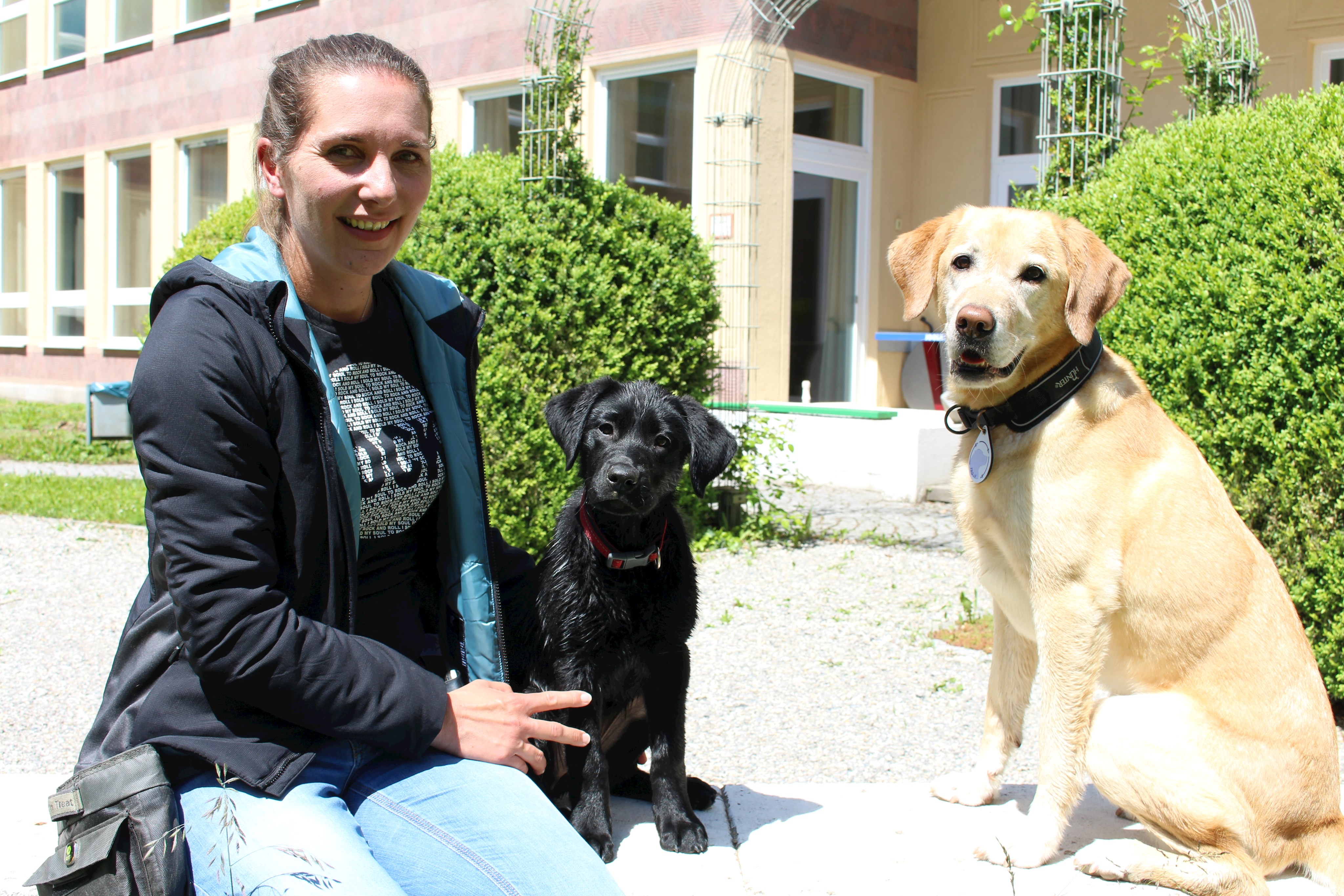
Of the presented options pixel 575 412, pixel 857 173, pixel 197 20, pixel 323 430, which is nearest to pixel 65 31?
pixel 197 20

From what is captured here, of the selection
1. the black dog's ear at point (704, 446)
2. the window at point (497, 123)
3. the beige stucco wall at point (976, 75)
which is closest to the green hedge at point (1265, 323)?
the black dog's ear at point (704, 446)

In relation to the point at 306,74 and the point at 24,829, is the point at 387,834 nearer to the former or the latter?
the point at 24,829

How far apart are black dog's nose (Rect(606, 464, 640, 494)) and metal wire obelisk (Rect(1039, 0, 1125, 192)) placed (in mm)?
4486

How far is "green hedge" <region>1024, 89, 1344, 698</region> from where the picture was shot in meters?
3.84

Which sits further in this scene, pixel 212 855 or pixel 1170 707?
pixel 1170 707

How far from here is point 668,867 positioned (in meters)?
2.68

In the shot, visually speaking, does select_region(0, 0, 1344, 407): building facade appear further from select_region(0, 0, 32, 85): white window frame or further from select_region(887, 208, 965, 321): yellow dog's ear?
select_region(887, 208, 965, 321): yellow dog's ear

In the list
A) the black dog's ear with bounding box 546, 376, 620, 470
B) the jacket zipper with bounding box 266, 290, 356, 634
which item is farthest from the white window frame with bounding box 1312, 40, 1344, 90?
the jacket zipper with bounding box 266, 290, 356, 634

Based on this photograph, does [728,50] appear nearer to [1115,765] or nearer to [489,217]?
[489,217]

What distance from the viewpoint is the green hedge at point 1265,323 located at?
Answer: 3.84 metres

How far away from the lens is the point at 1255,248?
4.01m

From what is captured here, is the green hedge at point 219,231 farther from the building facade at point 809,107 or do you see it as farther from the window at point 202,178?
the window at point 202,178

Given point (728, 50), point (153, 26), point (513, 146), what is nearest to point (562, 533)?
point (728, 50)

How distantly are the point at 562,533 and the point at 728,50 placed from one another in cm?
824
